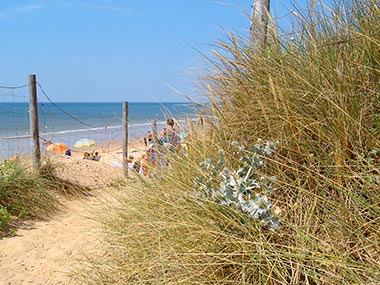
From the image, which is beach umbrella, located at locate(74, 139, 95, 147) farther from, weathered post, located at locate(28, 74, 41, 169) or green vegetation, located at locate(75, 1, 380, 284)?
green vegetation, located at locate(75, 1, 380, 284)

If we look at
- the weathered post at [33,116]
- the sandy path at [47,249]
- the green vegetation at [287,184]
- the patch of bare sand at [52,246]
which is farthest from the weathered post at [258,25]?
the weathered post at [33,116]

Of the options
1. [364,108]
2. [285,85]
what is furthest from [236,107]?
[364,108]

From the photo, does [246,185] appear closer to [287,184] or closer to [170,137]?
[287,184]

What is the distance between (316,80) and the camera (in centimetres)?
197

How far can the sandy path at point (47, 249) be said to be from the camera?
2.96 m

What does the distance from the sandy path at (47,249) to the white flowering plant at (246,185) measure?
1.06 metres

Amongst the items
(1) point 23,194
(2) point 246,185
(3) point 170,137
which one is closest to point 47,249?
(1) point 23,194

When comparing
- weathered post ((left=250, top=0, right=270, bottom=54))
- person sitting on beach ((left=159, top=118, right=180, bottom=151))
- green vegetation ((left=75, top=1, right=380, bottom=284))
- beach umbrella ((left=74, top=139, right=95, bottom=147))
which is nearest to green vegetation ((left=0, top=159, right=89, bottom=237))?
person sitting on beach ((left=159, top=118, right=180, bottom=151))

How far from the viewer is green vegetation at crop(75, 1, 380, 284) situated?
1.49 metres

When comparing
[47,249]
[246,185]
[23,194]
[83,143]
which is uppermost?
[246,185]

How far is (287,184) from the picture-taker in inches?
65.2

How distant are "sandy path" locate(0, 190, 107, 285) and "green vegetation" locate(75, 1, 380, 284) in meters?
0.69

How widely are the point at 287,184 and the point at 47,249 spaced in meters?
2.86

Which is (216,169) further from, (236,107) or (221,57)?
(221,57)
